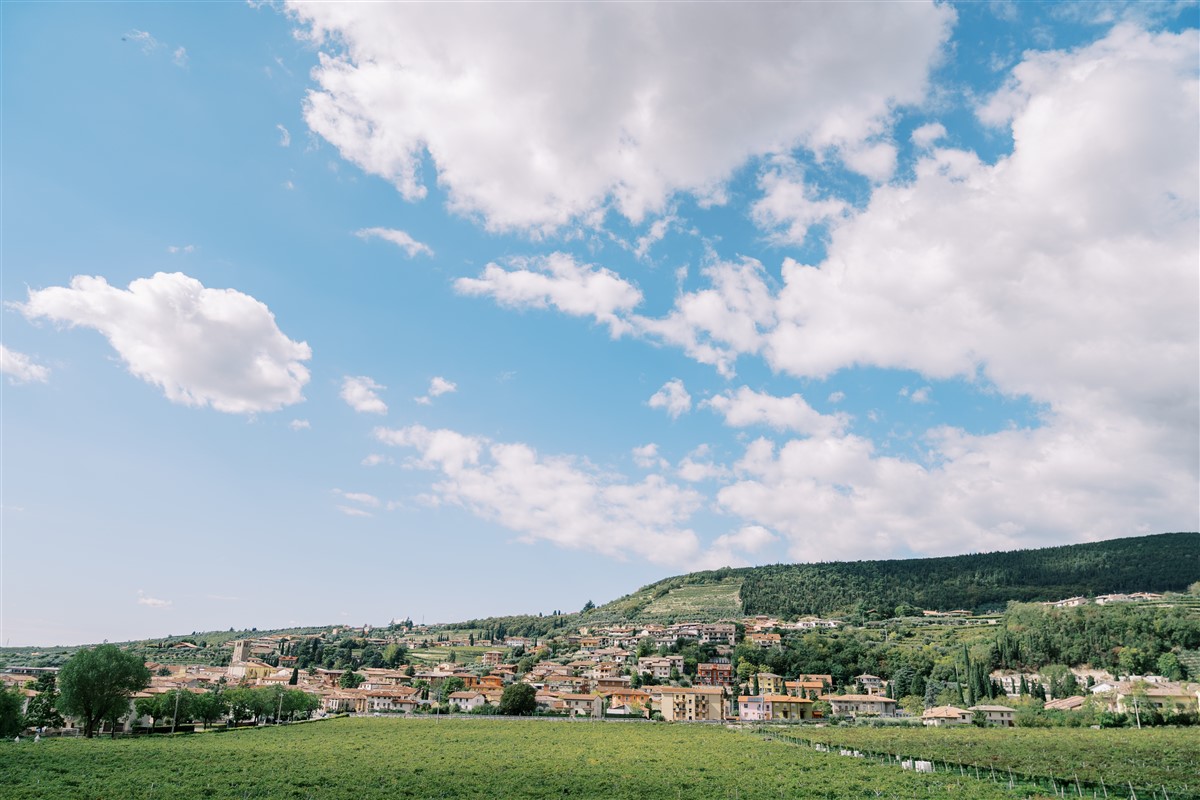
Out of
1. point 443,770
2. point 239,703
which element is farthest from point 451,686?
point 443,770

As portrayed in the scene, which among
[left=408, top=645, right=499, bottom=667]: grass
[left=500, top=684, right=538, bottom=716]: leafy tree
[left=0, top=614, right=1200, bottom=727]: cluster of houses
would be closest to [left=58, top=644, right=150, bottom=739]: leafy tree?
[left=0, top=614, right=1200, bottom=727]: cluster of houses

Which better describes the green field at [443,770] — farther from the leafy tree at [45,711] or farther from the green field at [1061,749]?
the leafy tree at [45,711]

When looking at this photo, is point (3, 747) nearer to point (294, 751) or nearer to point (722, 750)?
point (294, 751)

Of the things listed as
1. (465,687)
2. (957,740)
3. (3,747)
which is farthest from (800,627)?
(3,747)

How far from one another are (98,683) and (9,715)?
720 cm

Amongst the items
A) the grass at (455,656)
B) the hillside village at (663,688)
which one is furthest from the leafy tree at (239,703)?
the grass at (455,656)

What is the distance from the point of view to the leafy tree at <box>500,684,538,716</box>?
9975cm

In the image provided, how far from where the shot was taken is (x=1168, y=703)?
291 feet

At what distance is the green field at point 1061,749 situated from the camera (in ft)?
150

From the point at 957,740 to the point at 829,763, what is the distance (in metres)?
23.1

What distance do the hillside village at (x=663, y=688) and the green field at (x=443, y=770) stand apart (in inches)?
1276

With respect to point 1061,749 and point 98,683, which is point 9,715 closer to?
point 98,683

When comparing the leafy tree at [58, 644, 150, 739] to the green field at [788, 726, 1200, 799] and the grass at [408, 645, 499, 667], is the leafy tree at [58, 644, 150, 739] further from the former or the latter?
the grass at [408, 645, 499, 667]

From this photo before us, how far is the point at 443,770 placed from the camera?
4606 cm
